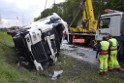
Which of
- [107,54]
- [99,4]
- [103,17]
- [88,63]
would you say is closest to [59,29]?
[88,63]

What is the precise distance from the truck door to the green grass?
152 inches

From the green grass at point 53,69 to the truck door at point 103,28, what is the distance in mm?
3850

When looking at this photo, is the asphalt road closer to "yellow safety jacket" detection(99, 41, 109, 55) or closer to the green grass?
the green grass

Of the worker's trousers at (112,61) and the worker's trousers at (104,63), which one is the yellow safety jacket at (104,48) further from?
the worker's trousers at (112,61)

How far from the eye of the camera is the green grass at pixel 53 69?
9.15 metres

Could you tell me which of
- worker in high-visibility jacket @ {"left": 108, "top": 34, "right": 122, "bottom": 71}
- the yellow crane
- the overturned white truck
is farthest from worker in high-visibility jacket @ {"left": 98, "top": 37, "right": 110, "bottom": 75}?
the yellow crane

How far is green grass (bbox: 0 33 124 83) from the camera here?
9.15 m

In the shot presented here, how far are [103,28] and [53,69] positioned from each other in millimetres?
6113

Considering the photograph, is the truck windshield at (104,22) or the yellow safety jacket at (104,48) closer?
the yellow safety jacket at (104,48)

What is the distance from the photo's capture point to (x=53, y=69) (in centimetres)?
1180

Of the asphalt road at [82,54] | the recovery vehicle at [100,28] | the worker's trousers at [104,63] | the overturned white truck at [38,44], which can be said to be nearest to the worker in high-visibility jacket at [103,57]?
the worker's trousers at [104,63]

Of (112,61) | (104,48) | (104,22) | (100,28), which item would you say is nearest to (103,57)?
(104,48)

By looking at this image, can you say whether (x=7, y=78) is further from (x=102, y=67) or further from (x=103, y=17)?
(x=103, y=17)

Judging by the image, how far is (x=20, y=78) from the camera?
9.12 metres
